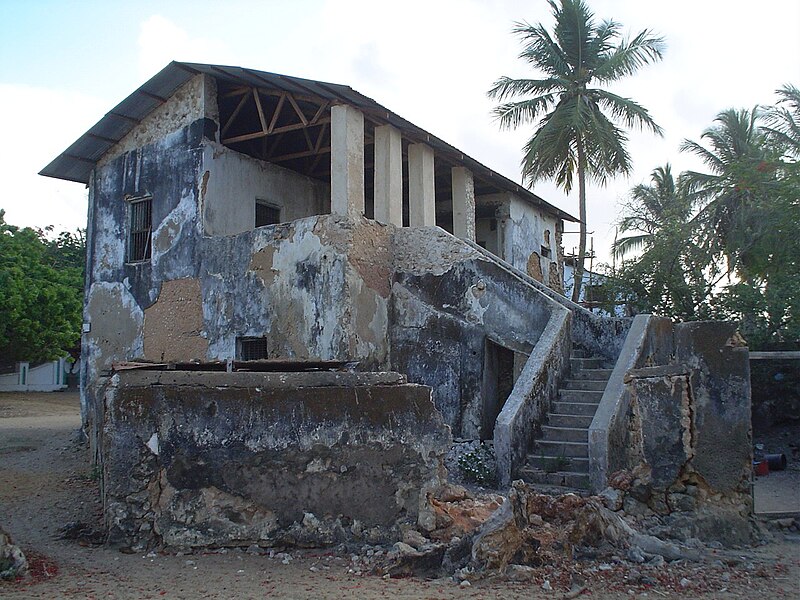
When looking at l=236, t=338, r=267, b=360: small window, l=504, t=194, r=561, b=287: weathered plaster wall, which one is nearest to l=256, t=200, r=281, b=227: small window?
l=236, t=338, r=267, b=360: small window

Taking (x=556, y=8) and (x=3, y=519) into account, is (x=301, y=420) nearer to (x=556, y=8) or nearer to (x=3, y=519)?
(x=3, y=519)

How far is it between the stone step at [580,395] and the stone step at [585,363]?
0.72 meters

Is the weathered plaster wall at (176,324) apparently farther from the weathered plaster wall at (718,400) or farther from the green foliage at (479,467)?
the weathered plaster wall at (718,400)

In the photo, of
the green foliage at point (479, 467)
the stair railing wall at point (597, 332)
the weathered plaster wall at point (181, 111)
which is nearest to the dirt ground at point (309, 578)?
the green foliage at point (479, 467)

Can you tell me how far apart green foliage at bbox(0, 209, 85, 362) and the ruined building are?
27.5 ft

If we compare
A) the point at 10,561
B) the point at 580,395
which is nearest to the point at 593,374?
the point at 580,395

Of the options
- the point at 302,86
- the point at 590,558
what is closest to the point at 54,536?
the point at 590,558

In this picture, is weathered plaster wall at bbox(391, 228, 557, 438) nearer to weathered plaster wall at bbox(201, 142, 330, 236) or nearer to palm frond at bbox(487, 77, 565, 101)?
weathered plaster wall at bbox(201, 142, 330, 236)

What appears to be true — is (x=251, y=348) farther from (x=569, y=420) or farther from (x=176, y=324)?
(x=569, y=420)

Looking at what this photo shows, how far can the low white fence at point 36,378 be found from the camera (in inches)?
1089

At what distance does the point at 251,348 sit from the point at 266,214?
3.12 m

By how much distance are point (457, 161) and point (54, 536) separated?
1052 cm

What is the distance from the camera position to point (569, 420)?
9195 mm

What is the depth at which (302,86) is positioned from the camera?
37.3ft
